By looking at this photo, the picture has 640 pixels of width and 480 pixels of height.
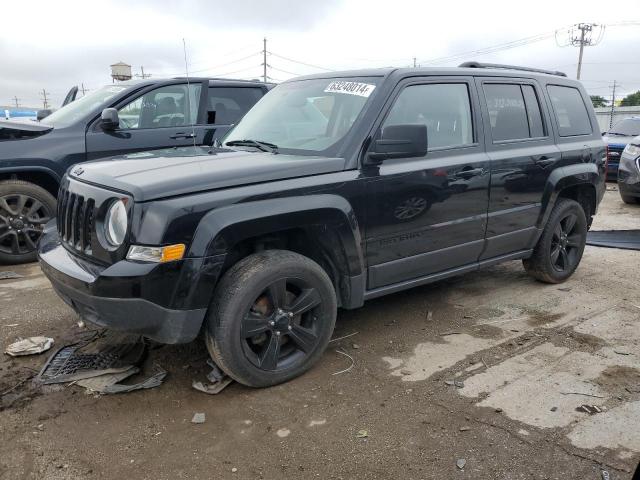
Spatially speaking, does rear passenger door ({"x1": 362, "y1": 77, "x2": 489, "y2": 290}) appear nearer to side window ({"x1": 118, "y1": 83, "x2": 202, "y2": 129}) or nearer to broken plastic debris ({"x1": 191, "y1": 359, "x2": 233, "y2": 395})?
broken plastic debris ({"x1": 191, "y1": 359, "x2": 233, "y2": 395})

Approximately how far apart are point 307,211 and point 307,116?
1.03 m

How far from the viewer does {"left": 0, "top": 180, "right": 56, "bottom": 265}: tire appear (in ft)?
18.2

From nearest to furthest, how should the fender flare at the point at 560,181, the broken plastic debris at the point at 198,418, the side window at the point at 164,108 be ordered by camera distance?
the broken plastic debris at the point at 198,418, the fender flare at the point at 560,181, the side window at the point at 164,108

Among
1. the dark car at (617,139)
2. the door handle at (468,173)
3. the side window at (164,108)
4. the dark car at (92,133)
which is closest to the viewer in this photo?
the door handle at (468,173)

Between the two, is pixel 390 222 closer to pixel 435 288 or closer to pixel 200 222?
pixel 200 222

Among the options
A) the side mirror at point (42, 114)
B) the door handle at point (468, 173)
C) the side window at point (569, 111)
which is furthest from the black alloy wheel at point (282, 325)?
the side mirror at point (42, 114)

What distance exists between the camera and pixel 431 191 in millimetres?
3791

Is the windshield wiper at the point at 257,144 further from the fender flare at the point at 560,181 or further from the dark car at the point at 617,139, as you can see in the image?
the dark car at the point at 617,139

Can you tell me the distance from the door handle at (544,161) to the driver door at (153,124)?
366cm

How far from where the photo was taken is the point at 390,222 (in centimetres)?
362

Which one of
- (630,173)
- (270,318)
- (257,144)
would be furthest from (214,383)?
(630,173)

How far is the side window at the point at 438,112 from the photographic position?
3770 mm

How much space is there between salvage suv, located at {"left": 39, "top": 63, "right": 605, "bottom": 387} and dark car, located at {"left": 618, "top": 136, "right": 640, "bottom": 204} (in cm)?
555

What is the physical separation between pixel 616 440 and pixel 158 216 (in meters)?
2.59
